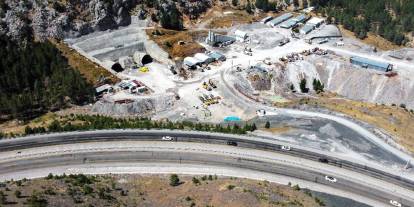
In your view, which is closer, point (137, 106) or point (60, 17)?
point (137, 106)

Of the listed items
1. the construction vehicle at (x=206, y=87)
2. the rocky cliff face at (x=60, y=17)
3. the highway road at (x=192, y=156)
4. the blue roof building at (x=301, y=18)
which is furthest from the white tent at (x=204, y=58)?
the blue roof building at (x=301, y=18)


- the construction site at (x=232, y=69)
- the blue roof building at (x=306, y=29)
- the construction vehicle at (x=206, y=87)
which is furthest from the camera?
the blue roof building at (x=306, y=29)

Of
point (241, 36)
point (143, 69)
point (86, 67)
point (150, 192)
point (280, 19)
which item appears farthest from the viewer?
point (280, 19)

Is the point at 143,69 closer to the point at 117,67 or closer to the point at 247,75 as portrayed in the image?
the point at 117,67

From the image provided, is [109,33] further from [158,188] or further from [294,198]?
[294,198]

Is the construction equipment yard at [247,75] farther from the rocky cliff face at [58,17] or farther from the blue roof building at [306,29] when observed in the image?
the rocky cliff face at [58,17]

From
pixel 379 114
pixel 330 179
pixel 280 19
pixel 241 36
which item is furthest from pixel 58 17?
pixel 379 114
